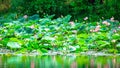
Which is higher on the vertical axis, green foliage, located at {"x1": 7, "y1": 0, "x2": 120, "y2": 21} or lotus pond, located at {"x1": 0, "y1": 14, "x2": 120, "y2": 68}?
green foliage, located at {"x1": 7, "y1": 0, "x2": 120, "y2": 21}

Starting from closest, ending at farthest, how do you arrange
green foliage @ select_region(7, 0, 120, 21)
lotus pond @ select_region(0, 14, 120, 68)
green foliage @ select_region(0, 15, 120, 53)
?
lotus pond @ select_region(0, 14, 120, 68) → green foliage @ select_region(0, 15, 120, 53) → green foliage @ select_region(7, 0, 120, 21)

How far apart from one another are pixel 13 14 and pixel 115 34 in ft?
21.1

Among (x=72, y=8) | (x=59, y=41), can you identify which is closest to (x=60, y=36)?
(x=59, y=41)

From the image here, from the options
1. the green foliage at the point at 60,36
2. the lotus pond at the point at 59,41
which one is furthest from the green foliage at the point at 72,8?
the green foliage at the point at 60,36

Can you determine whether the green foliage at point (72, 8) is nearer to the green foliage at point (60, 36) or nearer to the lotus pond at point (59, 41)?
the lotus pond at point (59, 41)

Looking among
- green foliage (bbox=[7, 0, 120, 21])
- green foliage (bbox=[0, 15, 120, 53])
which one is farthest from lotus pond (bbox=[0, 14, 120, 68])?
green foliage (bbox=[7, 0, 120, 21])

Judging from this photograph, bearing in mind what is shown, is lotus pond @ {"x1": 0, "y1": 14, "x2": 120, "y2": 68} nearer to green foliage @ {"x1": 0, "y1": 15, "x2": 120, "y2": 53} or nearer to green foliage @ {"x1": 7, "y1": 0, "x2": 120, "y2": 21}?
green foliage @ {"x1": 0, "y1": 15, "x2": 120, "y2": 53}

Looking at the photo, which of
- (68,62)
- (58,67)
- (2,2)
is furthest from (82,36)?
(2,2)

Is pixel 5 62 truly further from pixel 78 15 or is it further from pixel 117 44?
pixel 78 15

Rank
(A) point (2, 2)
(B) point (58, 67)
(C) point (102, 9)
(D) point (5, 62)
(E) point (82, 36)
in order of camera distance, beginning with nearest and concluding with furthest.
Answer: (B) point (58, 67)
(D) point (5, 62)
(E) point (82, 36)
(C) point (102, 9)
(A) point (2, 2)

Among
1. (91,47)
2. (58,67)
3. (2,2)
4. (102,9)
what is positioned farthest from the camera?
(2,2)

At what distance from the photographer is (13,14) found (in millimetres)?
21359

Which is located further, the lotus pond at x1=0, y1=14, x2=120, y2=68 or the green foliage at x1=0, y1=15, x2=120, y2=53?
the green foliage at x1=0, y1=15, x2=120, y2=53

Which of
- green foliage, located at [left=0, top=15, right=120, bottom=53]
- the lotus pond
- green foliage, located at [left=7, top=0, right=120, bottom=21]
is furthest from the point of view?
green foliage, located at [left=7, top=0, right=120, bottom=21]
